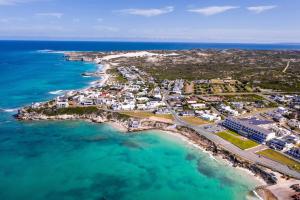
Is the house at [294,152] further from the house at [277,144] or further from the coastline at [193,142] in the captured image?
the coastline at [193,142]

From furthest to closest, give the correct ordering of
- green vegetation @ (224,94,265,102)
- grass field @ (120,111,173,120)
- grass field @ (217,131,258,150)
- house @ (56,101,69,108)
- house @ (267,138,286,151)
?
green vegetation @ (224,94,265,102) < house @ (56,101,69,108) < grass field @ (120,111,173,120) < grass field @ (217,131,258,150) < house @ (267,138,286,151)

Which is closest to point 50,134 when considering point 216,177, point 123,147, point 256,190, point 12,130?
point 12,130

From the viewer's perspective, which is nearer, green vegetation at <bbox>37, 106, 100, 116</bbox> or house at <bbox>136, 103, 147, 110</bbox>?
green vegetation at <bbox>37, 106, 100, 116</bbox>

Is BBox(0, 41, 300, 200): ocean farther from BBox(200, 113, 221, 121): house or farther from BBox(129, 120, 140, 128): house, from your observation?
BBox(200, 113, 221, 121): house

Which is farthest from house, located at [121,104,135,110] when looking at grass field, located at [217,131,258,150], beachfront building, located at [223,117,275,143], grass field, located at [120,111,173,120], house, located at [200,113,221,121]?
grass field, located at [217,131,258,150]

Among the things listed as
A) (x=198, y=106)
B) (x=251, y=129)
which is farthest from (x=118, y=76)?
(x=251, y=129)

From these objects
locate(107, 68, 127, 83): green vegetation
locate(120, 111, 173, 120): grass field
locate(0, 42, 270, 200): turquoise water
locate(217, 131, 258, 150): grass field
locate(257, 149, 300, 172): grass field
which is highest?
locate(107, 68, 127, 83): green vegetation

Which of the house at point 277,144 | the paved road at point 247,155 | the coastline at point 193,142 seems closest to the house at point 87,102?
the coastline at point 193,142
